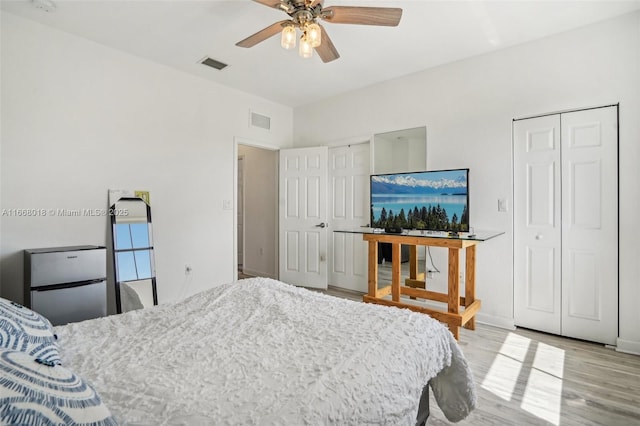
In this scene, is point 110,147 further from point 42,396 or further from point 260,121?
point 42,396

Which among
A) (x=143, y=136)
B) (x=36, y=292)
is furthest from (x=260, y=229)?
(x=36, y=292)

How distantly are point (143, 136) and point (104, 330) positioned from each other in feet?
8.20

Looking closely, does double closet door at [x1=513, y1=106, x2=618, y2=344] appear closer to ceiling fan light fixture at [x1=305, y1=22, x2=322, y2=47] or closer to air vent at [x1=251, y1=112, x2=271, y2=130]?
ceiling fan light fixture at [x1=305, y1=22, x2=322, y2=47]

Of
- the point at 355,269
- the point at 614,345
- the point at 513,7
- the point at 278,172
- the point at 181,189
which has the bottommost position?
the point at 614,345

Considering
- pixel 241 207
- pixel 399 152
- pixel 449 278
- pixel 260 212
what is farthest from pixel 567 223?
pixel 241 207

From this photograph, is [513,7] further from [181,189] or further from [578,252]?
[181,189]

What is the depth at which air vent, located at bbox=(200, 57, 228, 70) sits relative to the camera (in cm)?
332

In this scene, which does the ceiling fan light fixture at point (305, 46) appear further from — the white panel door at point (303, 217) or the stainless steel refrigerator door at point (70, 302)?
the stainless steel refrigerator door at point (70, 302)

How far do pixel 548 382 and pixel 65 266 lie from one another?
364cm

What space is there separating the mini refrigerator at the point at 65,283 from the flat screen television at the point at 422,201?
8.71 feet

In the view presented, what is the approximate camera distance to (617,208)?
2.57 meters

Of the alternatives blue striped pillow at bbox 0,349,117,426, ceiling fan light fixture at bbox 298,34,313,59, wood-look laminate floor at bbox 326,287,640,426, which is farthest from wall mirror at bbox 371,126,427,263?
blue striped pillow at bbox 0,349,117,426

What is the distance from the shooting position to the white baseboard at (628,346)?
2467 mm

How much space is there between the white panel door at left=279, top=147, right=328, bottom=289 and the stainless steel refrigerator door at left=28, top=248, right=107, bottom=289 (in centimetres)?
243
